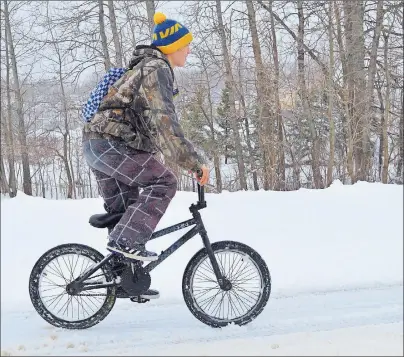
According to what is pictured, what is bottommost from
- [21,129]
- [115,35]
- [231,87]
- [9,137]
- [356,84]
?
[9,137]

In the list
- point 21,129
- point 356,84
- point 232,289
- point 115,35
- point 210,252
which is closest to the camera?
point 210,252

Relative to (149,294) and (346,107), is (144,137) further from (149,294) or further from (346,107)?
(346,107)

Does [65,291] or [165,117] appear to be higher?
[165,117]

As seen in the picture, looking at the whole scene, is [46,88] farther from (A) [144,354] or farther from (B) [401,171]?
(A) [144,354]

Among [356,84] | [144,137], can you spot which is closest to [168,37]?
[144,137]

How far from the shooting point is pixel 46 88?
18922mm

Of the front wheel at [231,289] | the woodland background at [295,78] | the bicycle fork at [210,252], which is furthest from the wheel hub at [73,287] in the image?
the woodland background at [295,78]

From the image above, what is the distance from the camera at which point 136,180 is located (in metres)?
2.72

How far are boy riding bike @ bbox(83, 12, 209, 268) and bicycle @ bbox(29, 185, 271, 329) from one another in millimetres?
182

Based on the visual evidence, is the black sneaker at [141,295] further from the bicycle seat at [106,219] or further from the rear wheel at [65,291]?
the bicycle seat at [106,219]

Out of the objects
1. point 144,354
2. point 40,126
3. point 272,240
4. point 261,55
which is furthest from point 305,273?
point 40,126

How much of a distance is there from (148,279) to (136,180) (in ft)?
2.00

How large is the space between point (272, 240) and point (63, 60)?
36.0 ft

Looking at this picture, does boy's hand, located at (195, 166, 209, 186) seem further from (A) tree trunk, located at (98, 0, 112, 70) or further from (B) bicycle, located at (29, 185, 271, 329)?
(A) tree trunk, located at (98, 0, 112, 70)
